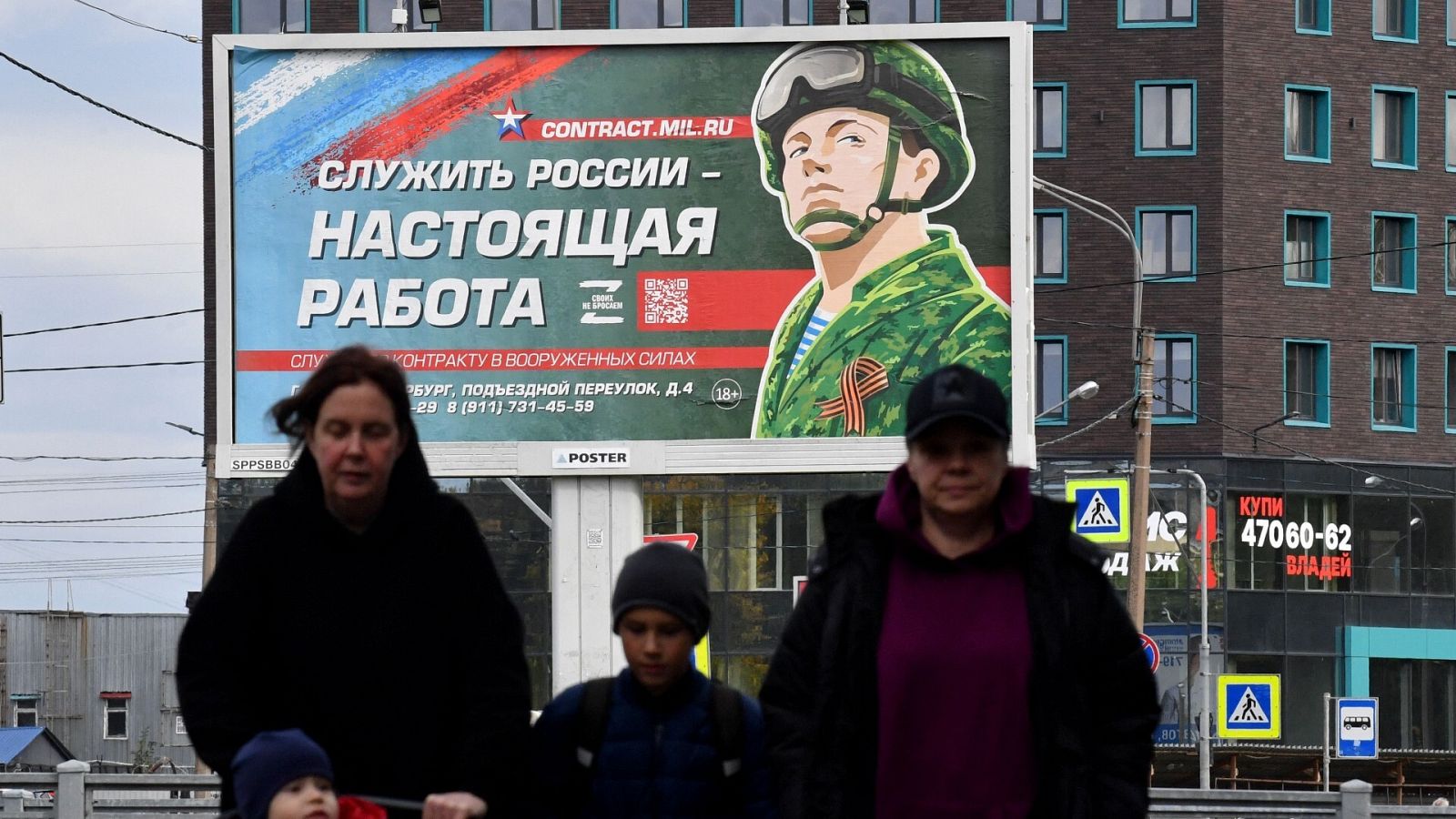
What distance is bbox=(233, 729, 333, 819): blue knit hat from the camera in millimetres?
4133

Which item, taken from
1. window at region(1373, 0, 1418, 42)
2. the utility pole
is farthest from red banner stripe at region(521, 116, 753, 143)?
window at region(1373, 0, 1418, 42)

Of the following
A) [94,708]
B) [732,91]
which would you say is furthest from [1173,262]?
[94,708]

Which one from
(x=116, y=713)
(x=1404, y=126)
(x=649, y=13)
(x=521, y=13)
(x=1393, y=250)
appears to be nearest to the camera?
(x=521, y=13)

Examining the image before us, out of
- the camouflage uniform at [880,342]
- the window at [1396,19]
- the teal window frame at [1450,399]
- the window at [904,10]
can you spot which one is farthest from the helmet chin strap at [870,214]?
the window at [1396,19]

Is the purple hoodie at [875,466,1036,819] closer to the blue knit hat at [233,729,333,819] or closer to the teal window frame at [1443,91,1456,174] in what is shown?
the blue knit hat at [233,729,333,819]

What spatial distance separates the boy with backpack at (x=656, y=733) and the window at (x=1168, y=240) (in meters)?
44.4

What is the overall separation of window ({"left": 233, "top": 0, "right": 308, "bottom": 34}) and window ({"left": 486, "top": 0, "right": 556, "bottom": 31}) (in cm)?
400

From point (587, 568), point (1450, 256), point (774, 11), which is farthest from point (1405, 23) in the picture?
point (587, 568)

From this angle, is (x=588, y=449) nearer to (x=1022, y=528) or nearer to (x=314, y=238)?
(x=314, y=238)

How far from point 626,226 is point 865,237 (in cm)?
179

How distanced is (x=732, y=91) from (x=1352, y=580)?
3594cm

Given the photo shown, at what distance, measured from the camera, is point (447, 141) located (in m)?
16.5

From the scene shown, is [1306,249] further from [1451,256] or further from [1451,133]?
[1451,133]

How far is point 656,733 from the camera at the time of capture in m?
4.59
